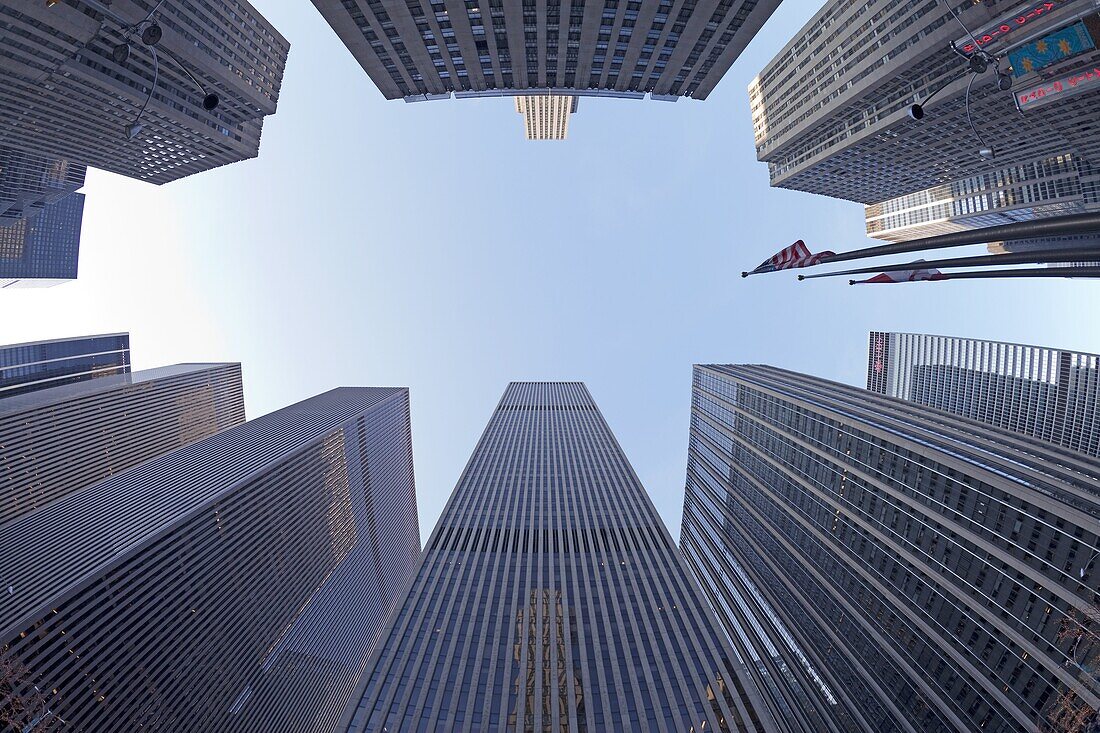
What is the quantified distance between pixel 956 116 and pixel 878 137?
11.3 meters

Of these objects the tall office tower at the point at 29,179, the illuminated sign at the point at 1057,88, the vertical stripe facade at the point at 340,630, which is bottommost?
the vertical stripe facade at the point at 340,630

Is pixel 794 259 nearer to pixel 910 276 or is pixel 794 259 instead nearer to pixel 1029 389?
pixel 910 276

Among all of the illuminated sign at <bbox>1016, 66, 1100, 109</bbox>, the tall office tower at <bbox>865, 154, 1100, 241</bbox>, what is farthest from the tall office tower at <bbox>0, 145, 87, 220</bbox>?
the tall office tower at <bbox>865, 154, 1100, 241</bbox>

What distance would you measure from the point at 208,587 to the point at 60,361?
137015 millimetres

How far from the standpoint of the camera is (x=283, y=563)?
130 m

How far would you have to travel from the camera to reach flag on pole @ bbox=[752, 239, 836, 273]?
25.2 m

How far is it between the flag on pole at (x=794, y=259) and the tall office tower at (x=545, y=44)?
35831 mm

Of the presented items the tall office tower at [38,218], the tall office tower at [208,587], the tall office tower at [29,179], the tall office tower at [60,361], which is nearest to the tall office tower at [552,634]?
the tall office tower at [208,587]

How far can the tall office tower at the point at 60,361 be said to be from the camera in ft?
495

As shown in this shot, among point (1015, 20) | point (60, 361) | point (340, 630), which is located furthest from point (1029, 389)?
point (60, 361)

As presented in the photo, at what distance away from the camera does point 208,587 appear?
10256 cm

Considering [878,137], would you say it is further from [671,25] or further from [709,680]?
[709,680]

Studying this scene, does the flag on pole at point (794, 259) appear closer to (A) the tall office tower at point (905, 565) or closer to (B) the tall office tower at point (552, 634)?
(A) the tall office tower at point (905, 565)

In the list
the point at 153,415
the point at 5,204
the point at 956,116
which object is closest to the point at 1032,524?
the point at 956,116
